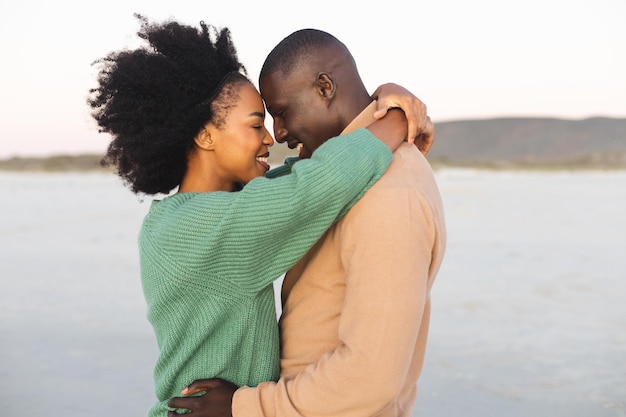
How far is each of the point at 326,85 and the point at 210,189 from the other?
42 centimetres

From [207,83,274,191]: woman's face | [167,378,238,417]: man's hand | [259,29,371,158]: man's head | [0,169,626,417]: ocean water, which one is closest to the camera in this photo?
[167,378,238,417]: man's hand

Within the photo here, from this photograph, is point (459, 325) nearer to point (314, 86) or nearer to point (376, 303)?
point (314, 86)

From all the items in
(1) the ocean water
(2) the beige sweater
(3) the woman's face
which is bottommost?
(1) the ocean water

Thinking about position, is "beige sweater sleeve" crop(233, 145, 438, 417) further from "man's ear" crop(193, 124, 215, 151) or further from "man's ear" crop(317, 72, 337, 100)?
"man's ear" crop(193, 124, 215, 151)

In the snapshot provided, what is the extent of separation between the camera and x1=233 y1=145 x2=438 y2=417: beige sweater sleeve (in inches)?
58.1

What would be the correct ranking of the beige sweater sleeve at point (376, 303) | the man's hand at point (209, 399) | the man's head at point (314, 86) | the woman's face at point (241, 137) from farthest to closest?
the woman's face at point (241, 137)
the man's head at point (314, 86)
the man's hand at point (209, 399)
the beige sweater sleeve at point (376, 303)

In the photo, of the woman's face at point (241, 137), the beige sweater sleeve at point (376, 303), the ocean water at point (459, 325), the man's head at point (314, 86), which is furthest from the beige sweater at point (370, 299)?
the ocean water at point (459, 325)

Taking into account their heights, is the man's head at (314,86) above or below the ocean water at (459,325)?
above

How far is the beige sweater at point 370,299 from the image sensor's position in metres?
1.48

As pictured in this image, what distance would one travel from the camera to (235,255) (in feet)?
5.28

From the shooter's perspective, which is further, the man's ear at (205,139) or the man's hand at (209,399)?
the man's ear at (205,139)

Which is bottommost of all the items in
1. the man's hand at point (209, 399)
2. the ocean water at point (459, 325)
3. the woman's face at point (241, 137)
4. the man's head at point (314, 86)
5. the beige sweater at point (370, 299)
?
the ocean water at point (459, 325)

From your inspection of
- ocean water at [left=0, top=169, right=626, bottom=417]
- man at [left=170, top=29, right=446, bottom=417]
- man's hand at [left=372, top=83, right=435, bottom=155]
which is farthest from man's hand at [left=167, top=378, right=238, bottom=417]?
ocean water at [left=0, top=169, right=626, bottom=417]

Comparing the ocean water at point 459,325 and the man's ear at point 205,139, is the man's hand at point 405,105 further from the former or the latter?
the ocean water at point 459,325
